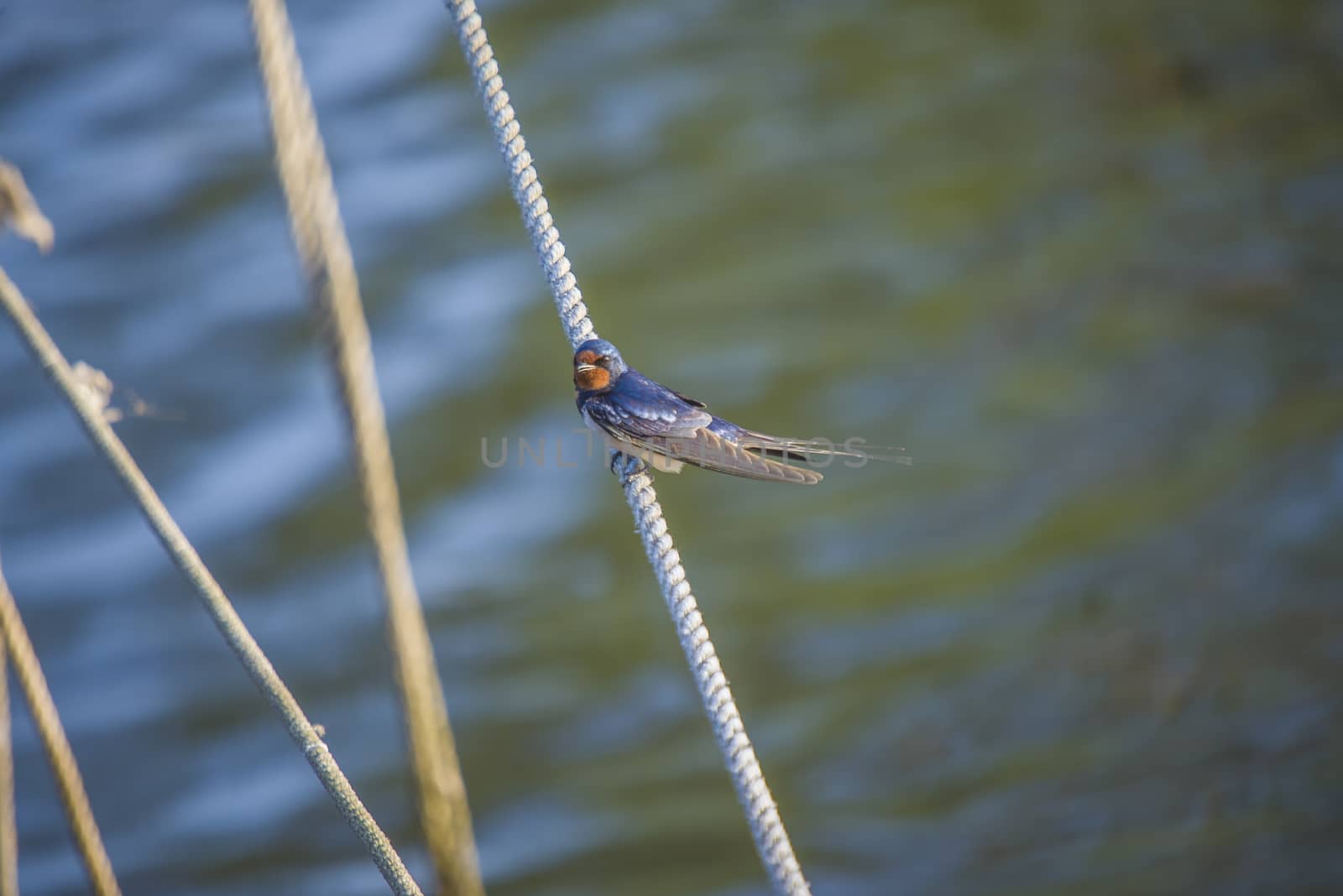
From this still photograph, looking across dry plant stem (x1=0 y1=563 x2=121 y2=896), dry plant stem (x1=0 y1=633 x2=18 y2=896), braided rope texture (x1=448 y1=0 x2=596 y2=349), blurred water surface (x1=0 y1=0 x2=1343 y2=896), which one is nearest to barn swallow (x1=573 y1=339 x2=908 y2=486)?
braided rope texture (x1=448 y1=0 x2=596 y2=349)

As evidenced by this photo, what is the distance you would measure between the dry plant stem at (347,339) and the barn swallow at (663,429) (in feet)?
1.84

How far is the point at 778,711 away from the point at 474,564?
5.30 feet

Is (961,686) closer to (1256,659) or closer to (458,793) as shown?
(1256,659)

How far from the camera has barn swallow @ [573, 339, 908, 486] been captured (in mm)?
2139

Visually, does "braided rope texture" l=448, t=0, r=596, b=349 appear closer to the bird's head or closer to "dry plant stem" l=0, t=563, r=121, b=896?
the bird's head

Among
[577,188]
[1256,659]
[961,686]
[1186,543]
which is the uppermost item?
[577,188]

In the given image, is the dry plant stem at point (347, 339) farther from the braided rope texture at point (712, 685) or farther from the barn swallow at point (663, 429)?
the barn swallow at point (663, 429)

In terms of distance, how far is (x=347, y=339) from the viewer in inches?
59.4

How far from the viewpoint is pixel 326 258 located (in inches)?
56.9

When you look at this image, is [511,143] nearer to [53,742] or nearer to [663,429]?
[663,429]

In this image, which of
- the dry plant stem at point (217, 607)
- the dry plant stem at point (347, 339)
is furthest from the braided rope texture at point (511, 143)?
the dry plant stem at point (217, 607)

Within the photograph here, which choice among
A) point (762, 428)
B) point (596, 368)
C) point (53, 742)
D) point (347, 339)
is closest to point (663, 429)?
point (596, 368)

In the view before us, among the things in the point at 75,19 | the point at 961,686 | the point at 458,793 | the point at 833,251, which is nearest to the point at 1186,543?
Result: the point at 961,686

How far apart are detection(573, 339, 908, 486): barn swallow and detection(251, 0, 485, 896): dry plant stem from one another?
561mm
